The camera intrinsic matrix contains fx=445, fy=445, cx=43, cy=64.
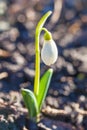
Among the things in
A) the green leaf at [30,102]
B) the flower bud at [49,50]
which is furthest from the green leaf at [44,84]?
the flower bud at [49,50]

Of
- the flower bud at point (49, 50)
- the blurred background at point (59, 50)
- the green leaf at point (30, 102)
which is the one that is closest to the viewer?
the flower bud at point (49, 50)

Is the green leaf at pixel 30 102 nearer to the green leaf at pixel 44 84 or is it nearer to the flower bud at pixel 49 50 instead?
the green leaf at pixel 44 84

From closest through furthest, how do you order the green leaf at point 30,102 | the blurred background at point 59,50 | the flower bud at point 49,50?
the flower bud at point 49,50, the green leaf at point 30,102, the blurred background at point 59,50

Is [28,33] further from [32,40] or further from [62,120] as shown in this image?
[62,120]

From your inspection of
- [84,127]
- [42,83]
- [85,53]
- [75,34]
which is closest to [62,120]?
[84,127]

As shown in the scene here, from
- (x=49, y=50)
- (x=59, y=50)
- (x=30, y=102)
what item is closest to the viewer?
(x=49, y=50)

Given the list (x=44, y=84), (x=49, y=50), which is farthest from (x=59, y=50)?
(x=49, y=50)

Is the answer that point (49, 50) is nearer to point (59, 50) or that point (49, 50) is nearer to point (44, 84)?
point (44, 84)
